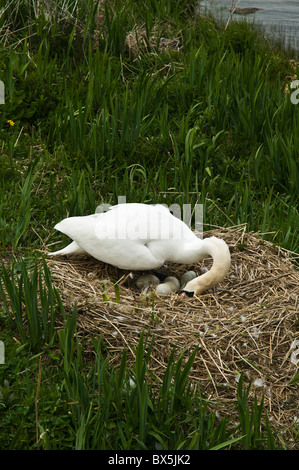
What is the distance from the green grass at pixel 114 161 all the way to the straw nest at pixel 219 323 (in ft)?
0.48

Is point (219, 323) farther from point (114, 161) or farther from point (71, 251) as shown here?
point (114, 161)

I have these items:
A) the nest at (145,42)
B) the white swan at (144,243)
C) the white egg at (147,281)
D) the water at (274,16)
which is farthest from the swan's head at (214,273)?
the water at (274,16)

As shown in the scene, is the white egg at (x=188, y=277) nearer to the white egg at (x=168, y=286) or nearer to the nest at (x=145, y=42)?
the white egg at (x=168, y=286)

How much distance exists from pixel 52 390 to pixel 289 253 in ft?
7.12

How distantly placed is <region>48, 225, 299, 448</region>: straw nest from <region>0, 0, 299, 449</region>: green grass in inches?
5.8

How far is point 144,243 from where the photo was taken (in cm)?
446

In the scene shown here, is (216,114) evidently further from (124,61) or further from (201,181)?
(124,61)

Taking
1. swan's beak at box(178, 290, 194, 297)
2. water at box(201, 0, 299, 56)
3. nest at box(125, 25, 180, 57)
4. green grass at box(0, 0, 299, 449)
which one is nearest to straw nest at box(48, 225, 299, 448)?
swan's beak at box(178, 290, 194, 297)

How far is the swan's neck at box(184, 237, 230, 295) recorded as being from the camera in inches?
→ 171

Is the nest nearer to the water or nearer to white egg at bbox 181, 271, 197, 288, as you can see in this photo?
the water

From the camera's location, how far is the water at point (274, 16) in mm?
8570

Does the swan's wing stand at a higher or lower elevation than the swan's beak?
higher

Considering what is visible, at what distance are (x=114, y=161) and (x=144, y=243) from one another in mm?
1491

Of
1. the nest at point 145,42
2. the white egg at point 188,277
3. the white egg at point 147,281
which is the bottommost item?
the white egg at point 188,277
